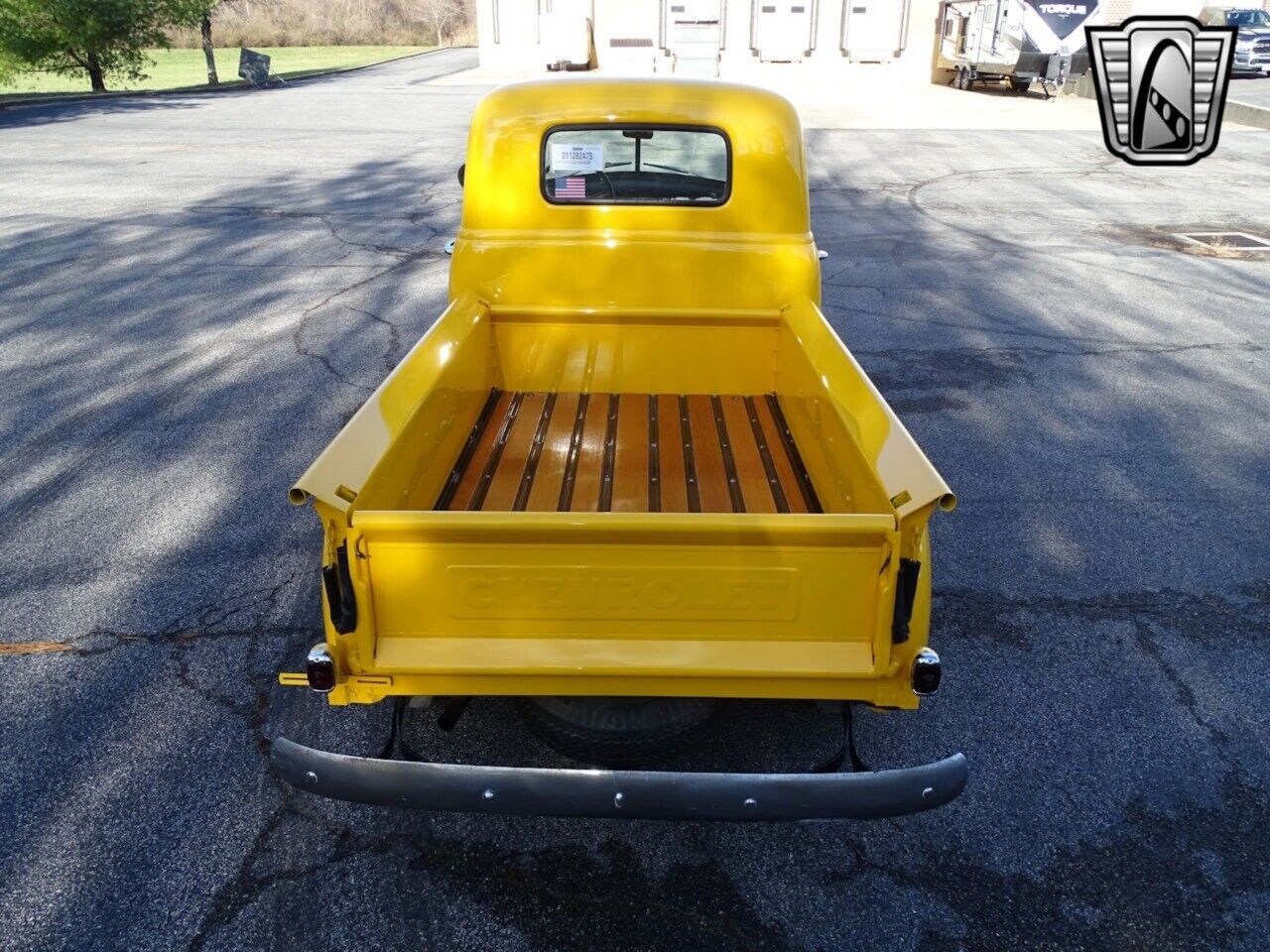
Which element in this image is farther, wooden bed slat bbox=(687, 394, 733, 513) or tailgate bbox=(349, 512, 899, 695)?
wooden bed slat bbox=(687, 394, 733, 513)

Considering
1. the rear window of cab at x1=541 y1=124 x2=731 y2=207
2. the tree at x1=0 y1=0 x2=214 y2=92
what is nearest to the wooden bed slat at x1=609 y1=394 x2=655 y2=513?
the rear window of cab at x1=541 y1=124 x2=731 y2=207

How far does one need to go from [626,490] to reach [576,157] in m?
1.92

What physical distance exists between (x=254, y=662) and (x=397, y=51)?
54.9 m

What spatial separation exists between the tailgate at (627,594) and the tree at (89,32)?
2953 cm

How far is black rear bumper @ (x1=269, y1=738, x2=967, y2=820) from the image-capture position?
2295mm

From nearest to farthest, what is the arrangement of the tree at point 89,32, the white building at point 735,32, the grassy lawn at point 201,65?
1. the tree at point 89,32
2. the grassy lawn at point 201,65
3. the white building at point 735,32

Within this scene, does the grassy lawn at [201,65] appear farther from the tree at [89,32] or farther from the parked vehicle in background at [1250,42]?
the parked vehicle in background at [1250,42]

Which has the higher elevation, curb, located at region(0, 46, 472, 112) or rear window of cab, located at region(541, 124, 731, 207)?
curb, located at region(0, 46, 472, 112)

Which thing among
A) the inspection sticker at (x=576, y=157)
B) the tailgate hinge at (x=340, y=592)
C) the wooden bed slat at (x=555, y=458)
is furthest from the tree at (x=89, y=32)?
the tailgate hinge at (x=340, y=592)

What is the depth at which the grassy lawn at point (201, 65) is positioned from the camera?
28812 millimetres

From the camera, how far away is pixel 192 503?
4.84m

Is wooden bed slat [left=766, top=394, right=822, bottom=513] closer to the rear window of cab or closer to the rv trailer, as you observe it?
the rear window of cab

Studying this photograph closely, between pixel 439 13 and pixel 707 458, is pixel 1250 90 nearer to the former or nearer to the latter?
pixel 707 458

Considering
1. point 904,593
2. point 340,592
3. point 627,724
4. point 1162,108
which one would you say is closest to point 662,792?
point 627,724
